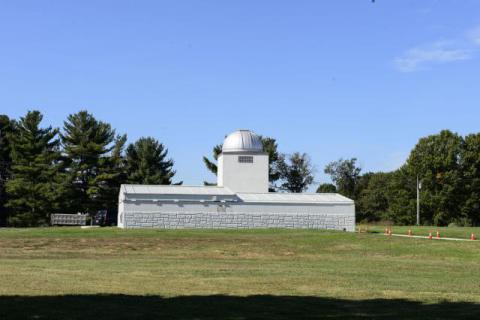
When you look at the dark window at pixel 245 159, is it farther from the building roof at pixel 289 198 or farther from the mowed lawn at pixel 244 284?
the mowed lawn at pixel 244 284

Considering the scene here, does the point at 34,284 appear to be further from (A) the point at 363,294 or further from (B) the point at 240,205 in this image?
(B) the point at 240,205

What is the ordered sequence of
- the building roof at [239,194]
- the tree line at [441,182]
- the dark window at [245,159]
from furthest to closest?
the tree line at [441,182] → the dark window at [245,159] → the building roof at [239,194]

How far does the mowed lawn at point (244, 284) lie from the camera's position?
1267cm

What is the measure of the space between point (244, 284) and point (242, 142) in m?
40.9

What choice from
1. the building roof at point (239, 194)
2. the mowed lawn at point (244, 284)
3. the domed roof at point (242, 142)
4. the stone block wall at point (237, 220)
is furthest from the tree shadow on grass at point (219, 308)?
the domed roof at point (242, 142)

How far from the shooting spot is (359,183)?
107m

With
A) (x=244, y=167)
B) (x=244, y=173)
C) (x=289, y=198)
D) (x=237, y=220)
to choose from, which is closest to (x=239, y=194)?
(x=237, y=220)

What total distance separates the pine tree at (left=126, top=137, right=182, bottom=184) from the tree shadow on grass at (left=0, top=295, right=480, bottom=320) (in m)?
62.8

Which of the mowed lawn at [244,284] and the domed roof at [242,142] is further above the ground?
the domed roof at [242,142]

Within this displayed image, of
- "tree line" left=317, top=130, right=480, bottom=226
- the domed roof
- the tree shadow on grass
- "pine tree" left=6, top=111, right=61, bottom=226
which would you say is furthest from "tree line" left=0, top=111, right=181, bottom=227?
the tree shadow on grass

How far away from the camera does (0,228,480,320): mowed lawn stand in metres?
12.7

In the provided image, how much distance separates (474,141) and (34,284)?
72.8 meters

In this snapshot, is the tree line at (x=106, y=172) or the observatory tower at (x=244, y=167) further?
the tree line at (x=106, y=172)

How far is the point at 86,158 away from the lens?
7294 cm
